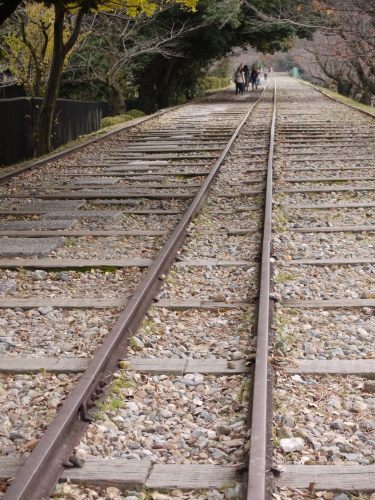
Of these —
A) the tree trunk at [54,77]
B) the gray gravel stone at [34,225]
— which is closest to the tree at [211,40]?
the tree trunk at [54,77]

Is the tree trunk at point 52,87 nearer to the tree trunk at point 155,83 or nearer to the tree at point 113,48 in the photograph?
the tree at point 113,48

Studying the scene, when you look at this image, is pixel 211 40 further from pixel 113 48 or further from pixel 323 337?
pixel 323 337

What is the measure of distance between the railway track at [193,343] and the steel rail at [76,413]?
10 mm

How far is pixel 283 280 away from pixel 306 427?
7.95ft

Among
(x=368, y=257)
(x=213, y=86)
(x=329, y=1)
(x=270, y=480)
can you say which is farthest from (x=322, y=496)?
(x=213, y=86)

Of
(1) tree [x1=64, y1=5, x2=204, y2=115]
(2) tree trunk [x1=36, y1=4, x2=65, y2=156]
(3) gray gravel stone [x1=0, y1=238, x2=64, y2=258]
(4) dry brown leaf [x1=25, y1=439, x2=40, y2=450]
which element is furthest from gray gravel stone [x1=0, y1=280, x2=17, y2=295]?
(1) tree [x1=64, y1=5, x2=204, y2=115]

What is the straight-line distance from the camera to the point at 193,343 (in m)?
4.59

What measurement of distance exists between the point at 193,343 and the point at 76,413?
4.22 ft

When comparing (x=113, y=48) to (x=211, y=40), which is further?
(x=211, y=40)

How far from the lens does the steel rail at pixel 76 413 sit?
2848 millimetres

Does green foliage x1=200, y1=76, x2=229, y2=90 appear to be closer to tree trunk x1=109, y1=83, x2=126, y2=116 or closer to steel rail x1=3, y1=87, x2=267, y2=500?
tree trunk x1=109, y1=83, x2=126, y2=116

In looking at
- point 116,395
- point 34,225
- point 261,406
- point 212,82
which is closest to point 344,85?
point 212,82

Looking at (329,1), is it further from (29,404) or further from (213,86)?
(213,86)

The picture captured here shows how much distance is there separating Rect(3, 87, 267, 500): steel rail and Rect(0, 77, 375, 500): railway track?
0.03 ft
